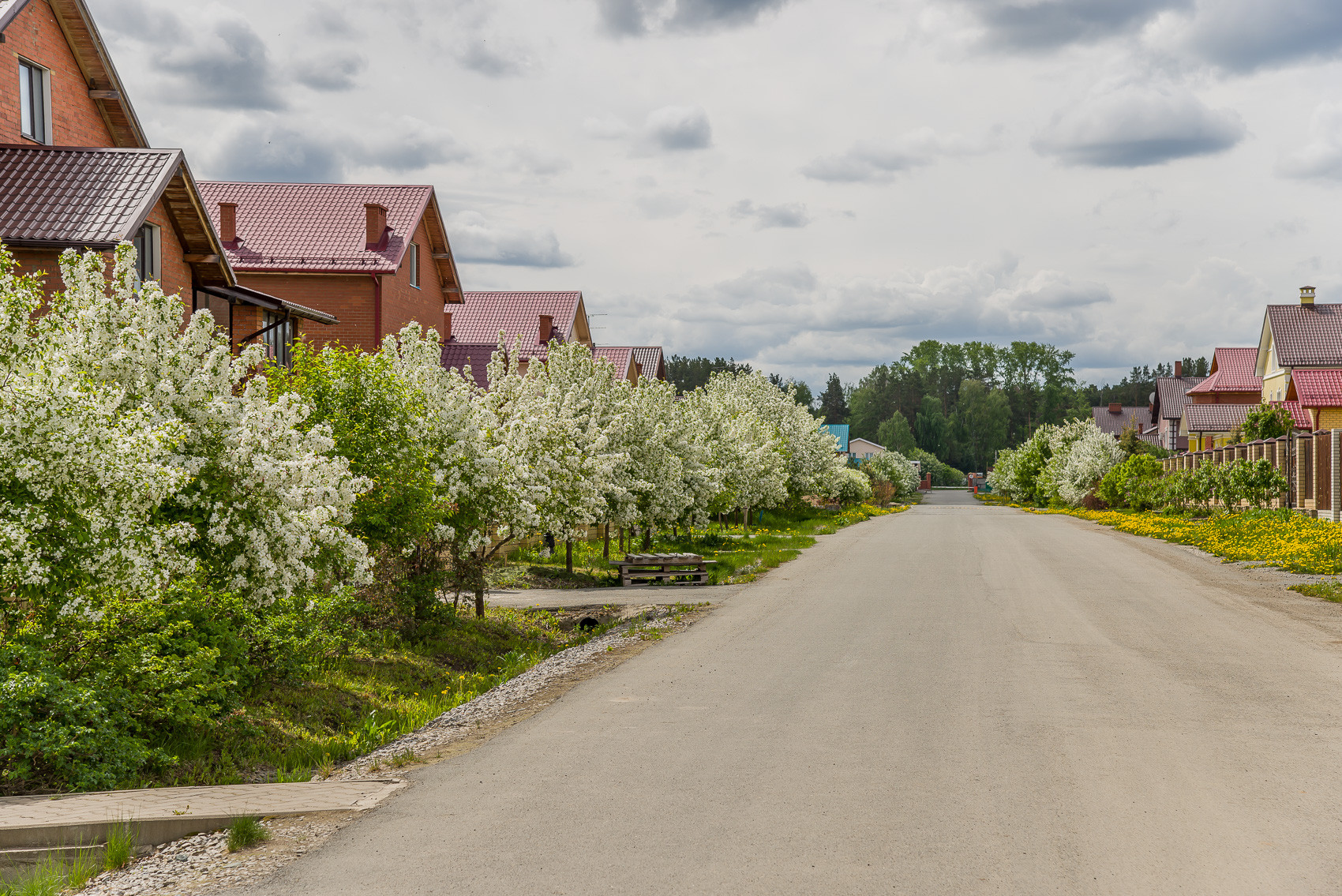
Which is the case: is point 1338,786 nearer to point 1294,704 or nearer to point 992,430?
point 1294,704

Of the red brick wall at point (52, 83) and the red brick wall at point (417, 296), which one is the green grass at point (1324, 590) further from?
the red brick wall at point (52, 83)

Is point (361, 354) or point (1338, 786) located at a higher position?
point (361, 354)

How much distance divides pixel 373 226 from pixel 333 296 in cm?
235

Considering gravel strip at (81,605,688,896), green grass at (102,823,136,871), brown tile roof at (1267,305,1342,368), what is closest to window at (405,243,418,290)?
gravel strip at (81,605,688,896)

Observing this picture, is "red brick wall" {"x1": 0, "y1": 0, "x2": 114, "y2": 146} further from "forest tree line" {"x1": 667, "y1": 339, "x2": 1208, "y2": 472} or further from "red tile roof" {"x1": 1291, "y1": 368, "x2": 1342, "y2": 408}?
"forest tree line" {"x1": 667, "y1": 339, "x2": 1208, "y2": 472}

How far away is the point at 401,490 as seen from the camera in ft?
35.7

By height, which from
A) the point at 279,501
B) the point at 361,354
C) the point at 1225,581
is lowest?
the point at 1225,581

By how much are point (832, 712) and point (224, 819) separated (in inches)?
177

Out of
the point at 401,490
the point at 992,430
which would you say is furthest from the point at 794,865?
the point at 992,430

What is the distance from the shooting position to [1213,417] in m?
67.6

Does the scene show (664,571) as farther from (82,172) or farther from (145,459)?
(145,459)

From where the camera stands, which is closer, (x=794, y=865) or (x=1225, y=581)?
(x=794, y=865)

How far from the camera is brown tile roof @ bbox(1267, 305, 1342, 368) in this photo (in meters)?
53.2

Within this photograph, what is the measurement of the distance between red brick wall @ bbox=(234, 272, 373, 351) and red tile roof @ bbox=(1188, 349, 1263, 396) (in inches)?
2556
